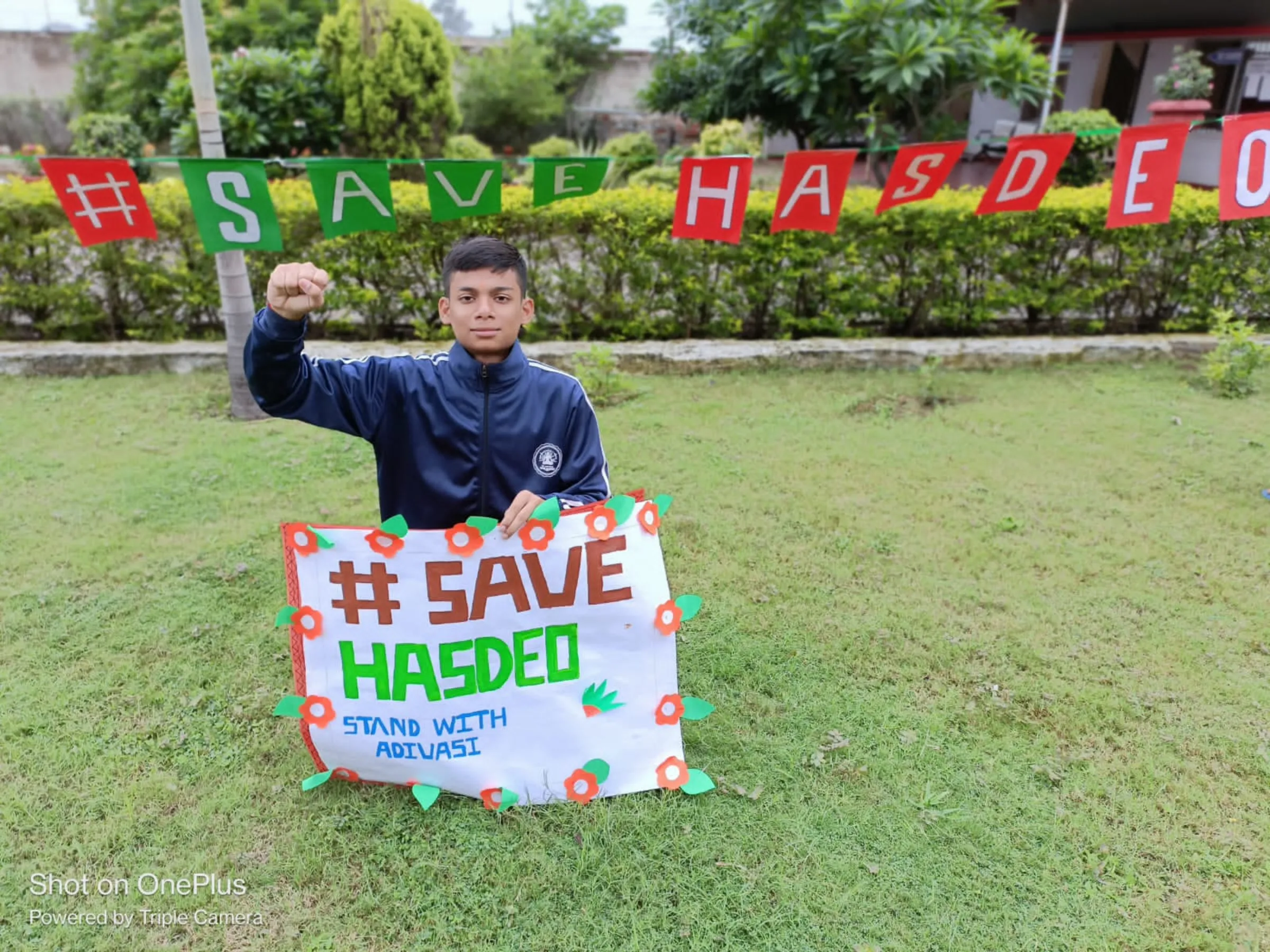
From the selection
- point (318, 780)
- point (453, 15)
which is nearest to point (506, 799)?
point (318, 780)

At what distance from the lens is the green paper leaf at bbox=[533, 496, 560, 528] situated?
2150 millimetres

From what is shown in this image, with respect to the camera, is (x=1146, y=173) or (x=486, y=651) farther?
(x=1146, y=173)

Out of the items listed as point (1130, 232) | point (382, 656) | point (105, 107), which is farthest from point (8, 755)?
point (105, 107)

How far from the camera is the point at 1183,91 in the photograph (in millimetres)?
11281

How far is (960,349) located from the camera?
6.54 meters

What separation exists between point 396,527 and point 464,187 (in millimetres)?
2969

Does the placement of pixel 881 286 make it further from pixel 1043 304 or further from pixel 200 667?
pixel 200 667

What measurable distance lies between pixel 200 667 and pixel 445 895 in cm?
141

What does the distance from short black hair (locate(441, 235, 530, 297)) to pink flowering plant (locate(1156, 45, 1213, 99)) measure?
12617mm

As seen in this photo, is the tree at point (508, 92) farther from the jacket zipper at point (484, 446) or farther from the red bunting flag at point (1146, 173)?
the jacket zipper at point (484, 446)

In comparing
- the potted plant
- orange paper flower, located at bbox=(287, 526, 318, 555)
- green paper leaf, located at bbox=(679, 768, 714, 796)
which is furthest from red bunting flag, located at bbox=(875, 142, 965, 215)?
the potted plant

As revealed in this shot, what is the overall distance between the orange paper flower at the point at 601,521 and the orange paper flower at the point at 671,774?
27.7 inches

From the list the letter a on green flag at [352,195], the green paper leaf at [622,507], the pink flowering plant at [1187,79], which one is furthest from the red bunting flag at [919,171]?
the pink flowering plant at [1187,79]

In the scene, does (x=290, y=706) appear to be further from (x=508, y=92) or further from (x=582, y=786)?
(x=508, y=92)
